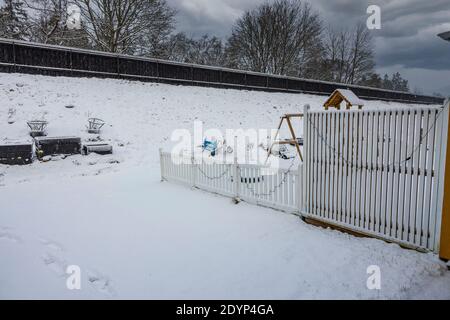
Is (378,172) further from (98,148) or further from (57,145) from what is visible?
(57,145)

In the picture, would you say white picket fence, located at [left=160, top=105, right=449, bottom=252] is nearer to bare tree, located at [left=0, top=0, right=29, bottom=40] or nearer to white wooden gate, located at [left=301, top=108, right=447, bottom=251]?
white wooden gate, located at [left=301, top=108, right=447, bottom=251]

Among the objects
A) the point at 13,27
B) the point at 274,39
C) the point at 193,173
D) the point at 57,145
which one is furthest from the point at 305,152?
the point at 274,39

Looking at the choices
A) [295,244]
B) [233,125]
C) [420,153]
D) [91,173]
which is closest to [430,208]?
[420,153]

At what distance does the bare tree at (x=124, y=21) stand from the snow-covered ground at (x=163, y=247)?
14810mm

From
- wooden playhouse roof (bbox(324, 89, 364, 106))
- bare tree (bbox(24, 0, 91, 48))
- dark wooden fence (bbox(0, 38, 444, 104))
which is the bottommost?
wooden playhouse roof (bbox(324, 89, 364, 106))

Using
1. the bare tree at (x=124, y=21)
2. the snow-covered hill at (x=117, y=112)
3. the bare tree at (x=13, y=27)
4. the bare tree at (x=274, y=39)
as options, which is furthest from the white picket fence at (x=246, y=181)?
the bare tree at (x=274, y=39)

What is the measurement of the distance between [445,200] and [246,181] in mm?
3875

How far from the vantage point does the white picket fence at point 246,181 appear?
20.1 ft

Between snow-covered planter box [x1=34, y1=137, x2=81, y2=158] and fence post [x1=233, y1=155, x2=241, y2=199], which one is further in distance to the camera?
snow-covered planter box [x1=34, y1=137, x2=81, y2=158]

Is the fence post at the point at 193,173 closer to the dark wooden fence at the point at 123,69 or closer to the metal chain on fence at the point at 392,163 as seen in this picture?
the metal chain on fence at the point at 392,163

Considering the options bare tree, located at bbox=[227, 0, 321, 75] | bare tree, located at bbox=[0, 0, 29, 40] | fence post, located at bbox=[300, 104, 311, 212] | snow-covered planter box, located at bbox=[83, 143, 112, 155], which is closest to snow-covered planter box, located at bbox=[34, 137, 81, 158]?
snow-covered planter box, located at bbox=[83, 143, 112, 155]

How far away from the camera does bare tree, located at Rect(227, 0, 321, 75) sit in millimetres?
36250

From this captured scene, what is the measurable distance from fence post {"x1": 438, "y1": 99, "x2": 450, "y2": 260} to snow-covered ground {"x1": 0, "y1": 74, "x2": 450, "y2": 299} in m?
0.21

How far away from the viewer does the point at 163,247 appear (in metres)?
4.89
